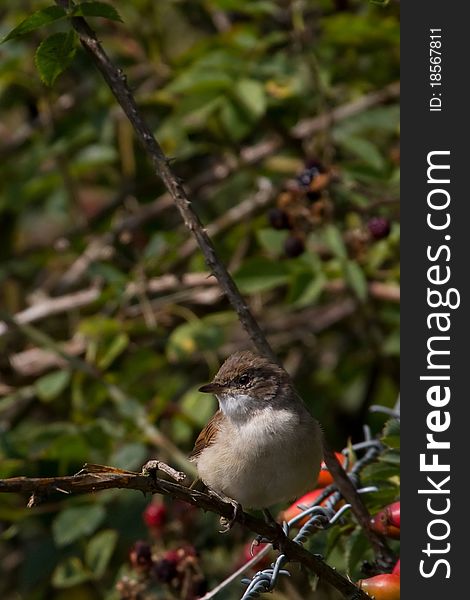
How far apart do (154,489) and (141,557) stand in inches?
66.1

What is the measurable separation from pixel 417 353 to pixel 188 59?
9.48ft

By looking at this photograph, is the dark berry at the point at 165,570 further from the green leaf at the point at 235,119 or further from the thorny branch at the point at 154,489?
the green leaf at the point at 235,119

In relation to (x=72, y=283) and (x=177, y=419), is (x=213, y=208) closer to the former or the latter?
(x=72, y=283)

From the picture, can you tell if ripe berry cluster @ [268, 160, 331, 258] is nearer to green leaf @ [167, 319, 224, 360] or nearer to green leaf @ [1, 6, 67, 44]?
green leaf @ [167, 319, 224, 360]

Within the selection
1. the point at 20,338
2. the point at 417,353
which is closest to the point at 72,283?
the point at 20,338

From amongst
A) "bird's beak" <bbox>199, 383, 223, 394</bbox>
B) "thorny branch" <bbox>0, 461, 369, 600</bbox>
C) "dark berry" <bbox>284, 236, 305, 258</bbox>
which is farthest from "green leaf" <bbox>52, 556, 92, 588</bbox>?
"thorny branch" <bbox>0, 461, 369, 600</bbox>

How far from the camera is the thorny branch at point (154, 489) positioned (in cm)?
170

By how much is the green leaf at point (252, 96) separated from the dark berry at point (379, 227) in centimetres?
77

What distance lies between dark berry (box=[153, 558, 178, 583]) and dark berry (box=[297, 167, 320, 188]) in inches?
59.5

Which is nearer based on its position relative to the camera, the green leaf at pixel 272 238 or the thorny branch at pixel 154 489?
the thorny branch at pixel 154 489

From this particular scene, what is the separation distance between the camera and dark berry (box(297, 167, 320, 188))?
3.93m

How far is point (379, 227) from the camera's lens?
4.02 meters

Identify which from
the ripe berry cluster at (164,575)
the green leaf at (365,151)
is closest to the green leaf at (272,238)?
the green leaf at (365,151)

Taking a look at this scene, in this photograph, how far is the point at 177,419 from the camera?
443 centimetres
